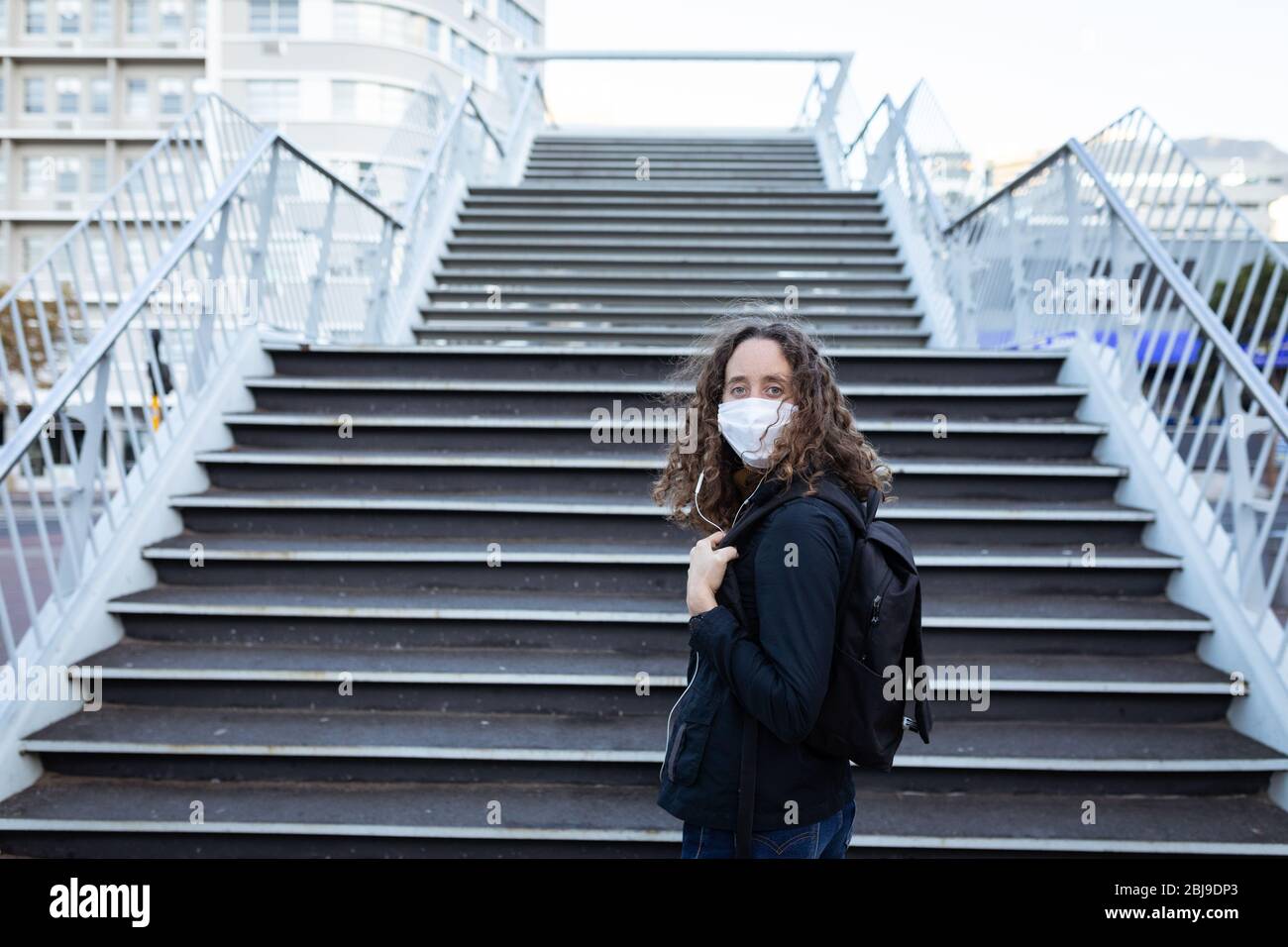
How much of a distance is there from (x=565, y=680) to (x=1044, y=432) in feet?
8.91

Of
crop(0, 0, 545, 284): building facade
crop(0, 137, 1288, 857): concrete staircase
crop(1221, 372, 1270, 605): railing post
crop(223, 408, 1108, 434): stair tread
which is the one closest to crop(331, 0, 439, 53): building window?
crop(0, 0, 545, 284): building facade

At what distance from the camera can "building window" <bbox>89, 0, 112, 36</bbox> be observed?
116ft

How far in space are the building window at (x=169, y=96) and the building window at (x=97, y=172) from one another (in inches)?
123

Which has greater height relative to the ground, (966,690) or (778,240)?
(778,240)

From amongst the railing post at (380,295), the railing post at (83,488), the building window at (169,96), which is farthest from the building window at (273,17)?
the railing post at (83,488)

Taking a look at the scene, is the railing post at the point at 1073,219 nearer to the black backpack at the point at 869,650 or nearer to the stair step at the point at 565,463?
the stair step at the point at 565,463

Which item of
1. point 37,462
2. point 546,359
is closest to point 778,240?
point 546,359

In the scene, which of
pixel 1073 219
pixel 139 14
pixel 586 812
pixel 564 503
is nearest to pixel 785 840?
pixel 586 812

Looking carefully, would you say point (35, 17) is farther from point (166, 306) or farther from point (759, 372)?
point (759, 372)

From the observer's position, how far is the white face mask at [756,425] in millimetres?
1687

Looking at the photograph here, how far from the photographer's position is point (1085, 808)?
3045 millimetres

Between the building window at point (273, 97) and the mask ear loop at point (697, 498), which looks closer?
the mask ear loop at point (697, 498)

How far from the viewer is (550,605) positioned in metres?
3.74
